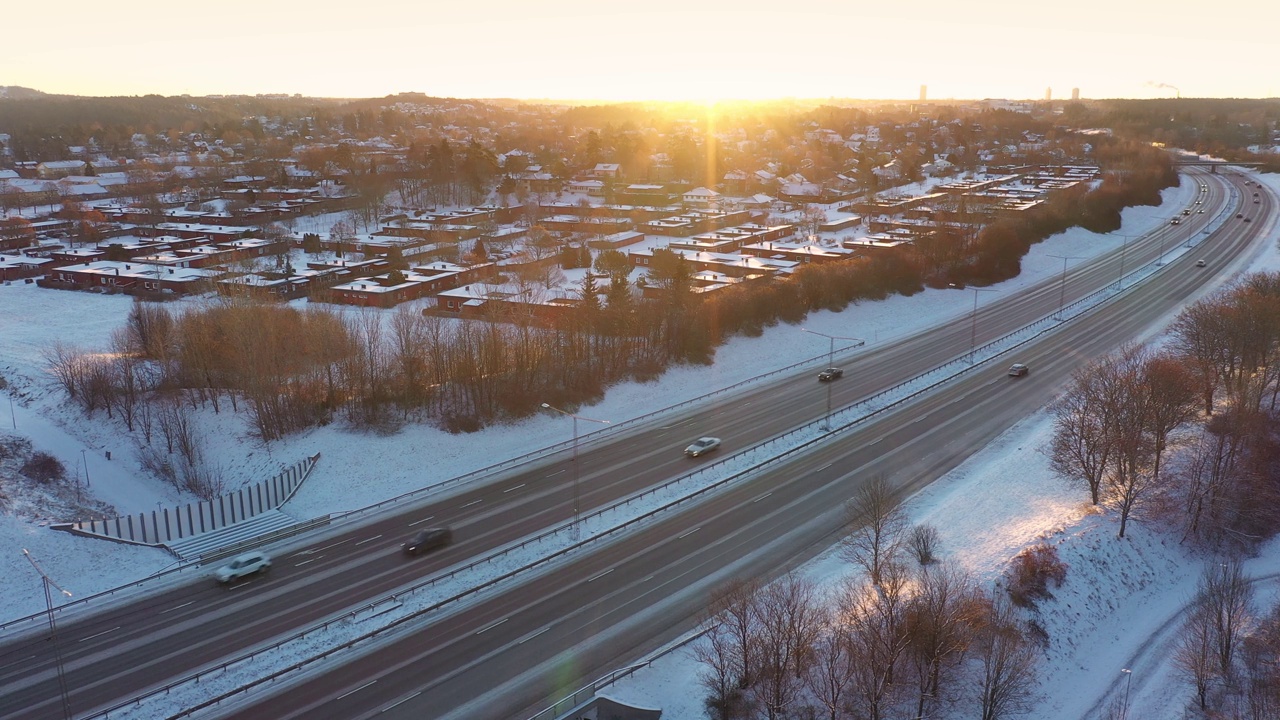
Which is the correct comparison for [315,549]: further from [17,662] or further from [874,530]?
[874,530]

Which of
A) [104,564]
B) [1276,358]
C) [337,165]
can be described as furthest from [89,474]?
[337,165]

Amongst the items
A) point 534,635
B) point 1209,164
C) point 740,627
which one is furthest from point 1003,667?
point 1209,164

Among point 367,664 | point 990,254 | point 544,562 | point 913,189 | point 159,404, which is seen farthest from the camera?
point 913,189

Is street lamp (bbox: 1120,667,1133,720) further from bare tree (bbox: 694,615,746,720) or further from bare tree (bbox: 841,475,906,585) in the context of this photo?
bare tree (bbox: 694,615,746,720)

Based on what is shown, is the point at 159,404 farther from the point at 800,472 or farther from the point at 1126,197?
the point at 1126,197

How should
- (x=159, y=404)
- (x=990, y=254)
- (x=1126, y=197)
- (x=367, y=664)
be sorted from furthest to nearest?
(x=1126, y=197)
(x=990, y=254)
(x=159, y=404)
(x=367, y=664)

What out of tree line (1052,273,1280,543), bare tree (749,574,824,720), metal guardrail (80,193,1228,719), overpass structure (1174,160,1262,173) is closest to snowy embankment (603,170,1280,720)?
tree line (1052,273,1280,543)
